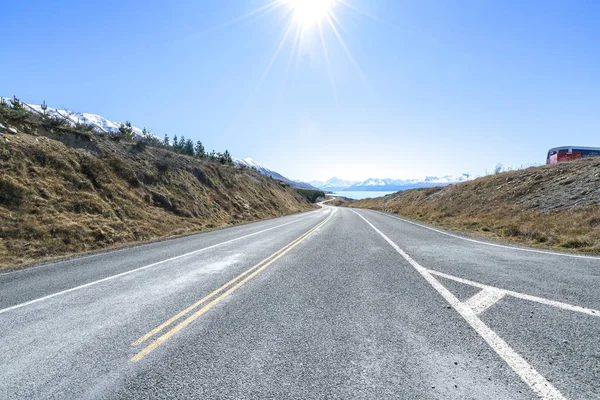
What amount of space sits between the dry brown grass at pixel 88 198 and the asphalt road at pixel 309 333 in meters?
5.70

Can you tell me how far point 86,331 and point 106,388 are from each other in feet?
5.67

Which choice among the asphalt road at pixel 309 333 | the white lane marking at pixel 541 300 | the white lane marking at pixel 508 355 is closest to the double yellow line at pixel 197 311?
the asphalt road at pixel 309 333

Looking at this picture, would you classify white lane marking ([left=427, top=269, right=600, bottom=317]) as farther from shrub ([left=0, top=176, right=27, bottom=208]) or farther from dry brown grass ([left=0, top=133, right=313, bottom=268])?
shrub ([left=0, top=176, right=27, bottom=208])

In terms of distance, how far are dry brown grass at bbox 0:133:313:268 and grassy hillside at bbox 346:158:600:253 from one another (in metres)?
18.8

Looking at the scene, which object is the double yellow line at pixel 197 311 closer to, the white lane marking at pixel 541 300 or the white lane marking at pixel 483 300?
the white lane marking at pixel 483 300

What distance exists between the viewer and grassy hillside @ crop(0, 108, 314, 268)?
12.1 m

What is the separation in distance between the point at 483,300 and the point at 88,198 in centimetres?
1932

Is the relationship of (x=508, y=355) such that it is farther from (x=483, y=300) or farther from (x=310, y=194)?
(x=310, y=194)

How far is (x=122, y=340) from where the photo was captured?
3893 mm

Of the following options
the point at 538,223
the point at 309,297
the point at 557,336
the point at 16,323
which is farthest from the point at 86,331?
the point at 538,223

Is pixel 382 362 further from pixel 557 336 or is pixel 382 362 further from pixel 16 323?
pixel 16 323

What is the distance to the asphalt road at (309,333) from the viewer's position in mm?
2881

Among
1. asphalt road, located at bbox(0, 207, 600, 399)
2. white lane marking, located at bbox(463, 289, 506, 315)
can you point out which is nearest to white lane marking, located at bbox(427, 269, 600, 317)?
asphalt road, located at bbox(0, 207, 600, 399)

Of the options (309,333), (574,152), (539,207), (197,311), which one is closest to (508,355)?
(309,333)
